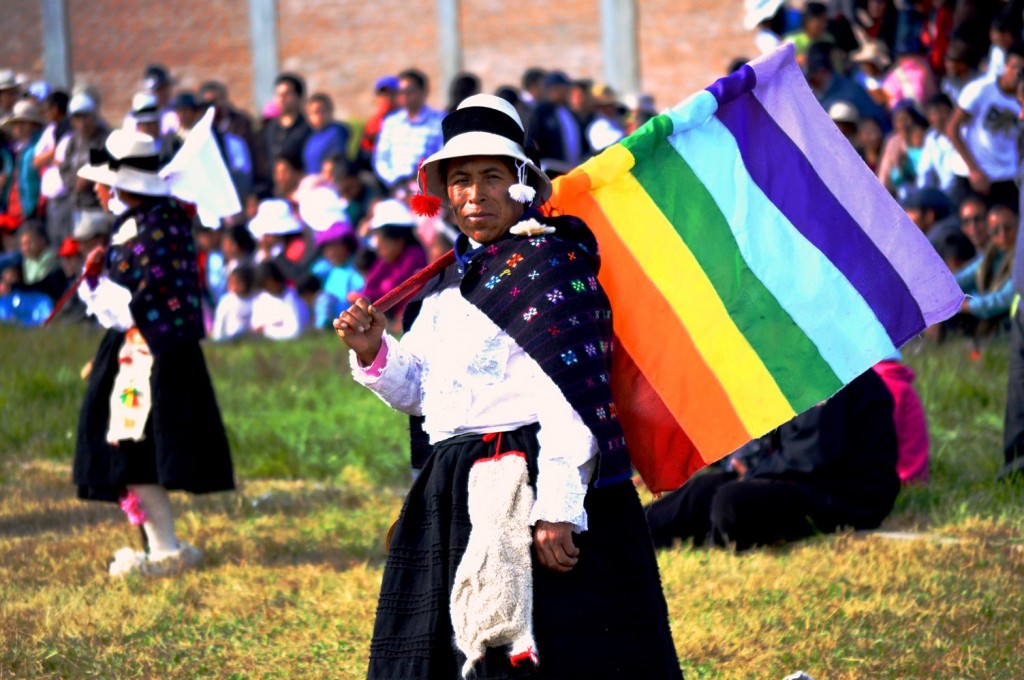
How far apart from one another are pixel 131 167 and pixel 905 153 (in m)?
7.03

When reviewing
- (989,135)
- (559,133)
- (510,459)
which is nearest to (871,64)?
(989,135)

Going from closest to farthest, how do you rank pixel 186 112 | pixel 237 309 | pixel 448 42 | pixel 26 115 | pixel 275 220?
pixel 237 309, pixel 275 220, pixel 186 112, pixel 26 115, pixel 448 42

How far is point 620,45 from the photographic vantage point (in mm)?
21828

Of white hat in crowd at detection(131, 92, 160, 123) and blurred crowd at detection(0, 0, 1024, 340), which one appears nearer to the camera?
blurred crowd at detection(0, 0, 1024, 340)

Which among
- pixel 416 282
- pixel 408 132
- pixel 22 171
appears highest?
pixel 22 171

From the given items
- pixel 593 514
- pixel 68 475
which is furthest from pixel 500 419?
pixel 68 475

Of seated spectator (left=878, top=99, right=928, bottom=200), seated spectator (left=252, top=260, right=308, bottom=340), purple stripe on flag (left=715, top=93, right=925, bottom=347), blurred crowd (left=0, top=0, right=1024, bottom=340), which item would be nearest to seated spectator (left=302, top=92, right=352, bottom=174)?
blurred crowd (left=0, top=0, right=1024, bottom=340)

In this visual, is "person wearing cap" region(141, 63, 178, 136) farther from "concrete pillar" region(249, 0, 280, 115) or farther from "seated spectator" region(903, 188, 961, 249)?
"seated spectator" region(903, 188, 961, 249)

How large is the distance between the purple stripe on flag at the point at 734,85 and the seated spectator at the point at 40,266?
475 inches

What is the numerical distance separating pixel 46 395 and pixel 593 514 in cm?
860

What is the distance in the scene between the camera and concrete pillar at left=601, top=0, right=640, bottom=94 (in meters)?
21.7

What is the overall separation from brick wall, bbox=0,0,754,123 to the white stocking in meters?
14.7

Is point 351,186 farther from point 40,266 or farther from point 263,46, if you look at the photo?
point 263,46

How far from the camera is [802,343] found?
4.88m
